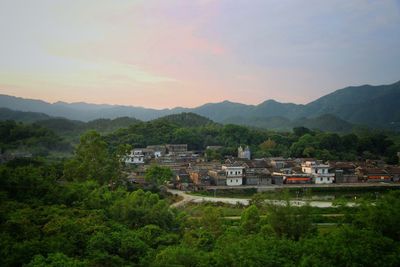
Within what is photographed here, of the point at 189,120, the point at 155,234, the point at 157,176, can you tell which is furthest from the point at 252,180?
the point at 189,120

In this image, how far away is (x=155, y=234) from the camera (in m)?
14.3

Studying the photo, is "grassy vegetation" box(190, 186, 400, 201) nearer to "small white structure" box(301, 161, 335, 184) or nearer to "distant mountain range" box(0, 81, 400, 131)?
"small white structure" box(301, 161, 335, 184)

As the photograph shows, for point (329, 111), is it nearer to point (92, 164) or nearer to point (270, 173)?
point (270, 173)

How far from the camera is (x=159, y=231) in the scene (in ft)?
47.6

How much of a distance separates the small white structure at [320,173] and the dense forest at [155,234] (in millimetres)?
16078

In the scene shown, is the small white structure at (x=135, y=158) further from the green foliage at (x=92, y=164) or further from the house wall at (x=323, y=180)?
the house wall at (x=323, y=180)

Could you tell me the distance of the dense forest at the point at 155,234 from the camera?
10312 millimetres

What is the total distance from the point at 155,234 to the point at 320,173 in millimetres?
24323

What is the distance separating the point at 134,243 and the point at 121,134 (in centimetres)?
4229

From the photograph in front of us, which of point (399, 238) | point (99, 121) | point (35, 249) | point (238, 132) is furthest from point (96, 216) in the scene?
point (99, 121)

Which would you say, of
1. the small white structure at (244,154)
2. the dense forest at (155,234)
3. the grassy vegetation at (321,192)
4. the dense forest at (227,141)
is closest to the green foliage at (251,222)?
the dense forest at (155,234)

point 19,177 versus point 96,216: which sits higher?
point 19,177

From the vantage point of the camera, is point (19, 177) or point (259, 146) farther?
point (259, 146)

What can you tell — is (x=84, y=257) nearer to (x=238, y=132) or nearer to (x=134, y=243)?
→ (x=134, y=243)
